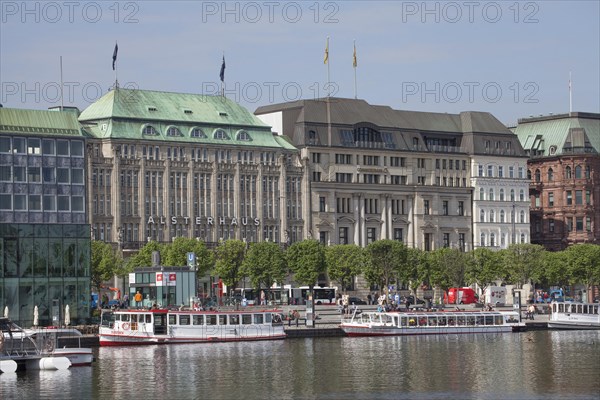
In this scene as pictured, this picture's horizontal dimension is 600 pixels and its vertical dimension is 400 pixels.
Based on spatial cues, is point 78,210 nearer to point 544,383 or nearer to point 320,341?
point 320,341

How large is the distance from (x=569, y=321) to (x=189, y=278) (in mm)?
38307

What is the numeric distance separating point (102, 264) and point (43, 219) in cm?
3850

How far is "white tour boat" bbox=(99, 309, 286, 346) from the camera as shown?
143 metres

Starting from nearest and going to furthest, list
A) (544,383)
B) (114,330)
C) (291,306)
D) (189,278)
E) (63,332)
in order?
1. (544,383)
2. (63,332)
3. (114,330)
4. (189,278)
5. (291,306)

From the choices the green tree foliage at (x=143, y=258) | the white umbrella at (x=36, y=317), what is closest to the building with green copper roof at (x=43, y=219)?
the white umbrella at (x=36, y=317)

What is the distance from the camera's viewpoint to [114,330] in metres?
142

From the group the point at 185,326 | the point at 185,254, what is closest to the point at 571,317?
the point at 185,326

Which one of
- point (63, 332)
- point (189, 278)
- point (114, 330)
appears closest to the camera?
point (63, 332)

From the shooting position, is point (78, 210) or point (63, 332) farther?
point (78, 210)

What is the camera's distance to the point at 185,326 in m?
146

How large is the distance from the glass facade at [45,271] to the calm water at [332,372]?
7.90m

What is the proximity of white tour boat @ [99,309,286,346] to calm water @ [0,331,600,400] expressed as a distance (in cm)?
211

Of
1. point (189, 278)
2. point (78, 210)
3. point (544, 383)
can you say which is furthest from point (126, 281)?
point (544, 383)

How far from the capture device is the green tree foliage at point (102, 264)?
184 metres
